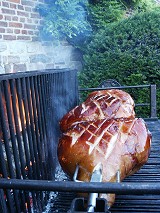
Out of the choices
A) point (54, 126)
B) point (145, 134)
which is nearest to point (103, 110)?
point (54, 126)

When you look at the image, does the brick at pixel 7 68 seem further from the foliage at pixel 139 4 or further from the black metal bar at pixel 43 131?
the foliage at pixel 139 4

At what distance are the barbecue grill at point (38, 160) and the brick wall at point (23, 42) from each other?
1.69 meters

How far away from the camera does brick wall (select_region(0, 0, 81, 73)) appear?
13.9 feet

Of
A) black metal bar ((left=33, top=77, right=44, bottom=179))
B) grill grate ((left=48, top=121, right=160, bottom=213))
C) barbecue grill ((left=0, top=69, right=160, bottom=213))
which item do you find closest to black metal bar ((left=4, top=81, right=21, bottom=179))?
barbecue grill ((left=0, top=69, right=160, bottom=213))

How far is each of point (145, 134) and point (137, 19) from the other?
13.9ft

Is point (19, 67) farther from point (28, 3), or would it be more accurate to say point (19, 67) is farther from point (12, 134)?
point (12, 134)

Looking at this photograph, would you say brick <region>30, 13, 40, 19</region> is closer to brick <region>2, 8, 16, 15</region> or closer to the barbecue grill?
brick <region>2, 8, 16, 15</region>

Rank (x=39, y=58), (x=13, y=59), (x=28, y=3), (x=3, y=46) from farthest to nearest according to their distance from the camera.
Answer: (x=39, y=58) → (x=28, y=3) → (x=13, y=59) → (x=3, y=46)

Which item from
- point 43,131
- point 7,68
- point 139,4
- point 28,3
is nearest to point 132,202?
point 43,131

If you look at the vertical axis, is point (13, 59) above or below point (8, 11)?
below

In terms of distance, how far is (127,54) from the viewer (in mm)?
5652

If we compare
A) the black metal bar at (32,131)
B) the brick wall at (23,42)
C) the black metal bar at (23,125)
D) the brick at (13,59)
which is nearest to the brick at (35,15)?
the brick wall at (23,42)

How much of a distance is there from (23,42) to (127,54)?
2.11 m

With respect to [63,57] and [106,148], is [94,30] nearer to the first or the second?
[63,57]
